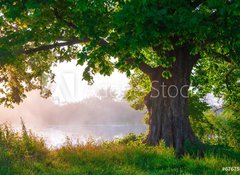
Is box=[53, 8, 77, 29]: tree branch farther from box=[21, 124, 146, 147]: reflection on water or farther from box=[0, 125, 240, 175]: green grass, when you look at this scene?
box=[21, 124, 146, 147]: reflection on water

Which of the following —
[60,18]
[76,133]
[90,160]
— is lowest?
[76,133]

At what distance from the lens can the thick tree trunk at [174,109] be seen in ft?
53.8

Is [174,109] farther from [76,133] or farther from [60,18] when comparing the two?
[76,133]

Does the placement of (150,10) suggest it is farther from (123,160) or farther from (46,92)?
(46,92)

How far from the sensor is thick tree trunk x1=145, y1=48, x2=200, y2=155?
16391 mm

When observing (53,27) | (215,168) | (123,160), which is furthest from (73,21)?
(215,168)

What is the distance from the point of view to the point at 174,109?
16500 millimetres

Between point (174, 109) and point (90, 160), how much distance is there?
561cm

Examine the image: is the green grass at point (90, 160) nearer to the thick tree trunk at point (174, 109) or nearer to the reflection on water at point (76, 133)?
the thick tree trunk at point (174, 109)

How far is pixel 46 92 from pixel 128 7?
13.2m

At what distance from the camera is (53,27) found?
591 inches

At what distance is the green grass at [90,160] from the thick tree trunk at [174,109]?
225 centimetres

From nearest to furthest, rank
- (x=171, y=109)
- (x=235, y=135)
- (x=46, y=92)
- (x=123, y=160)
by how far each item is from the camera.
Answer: (x=123, y=160) < (x=171, y=109) < (x=46, y=92) < (x=235, y=135)

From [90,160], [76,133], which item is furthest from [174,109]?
[76,133]
